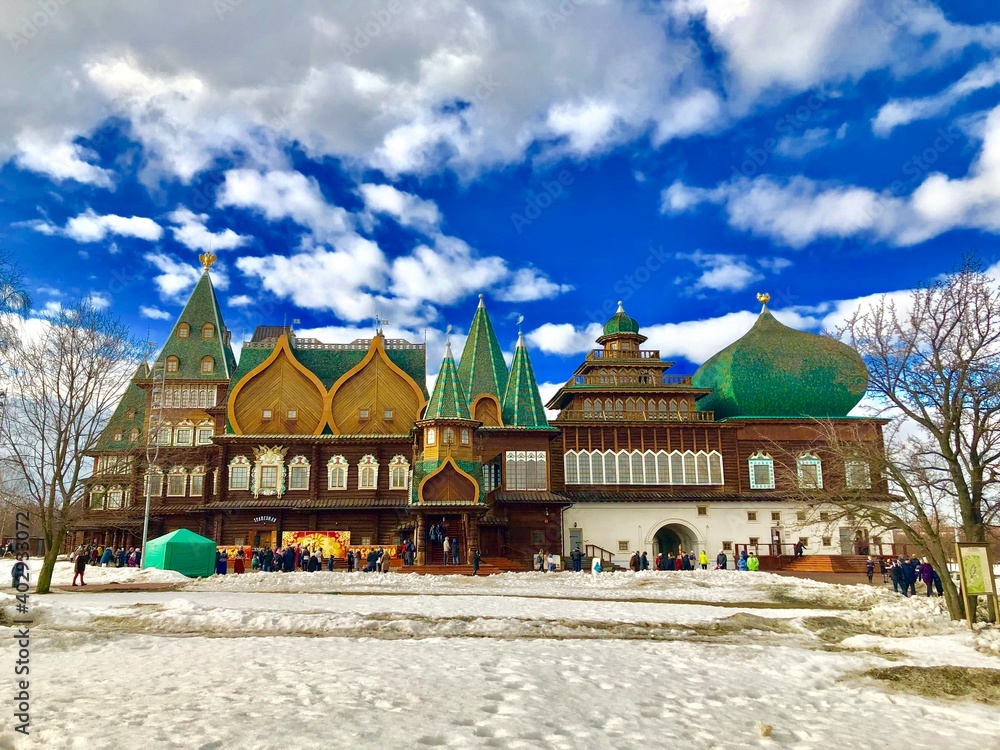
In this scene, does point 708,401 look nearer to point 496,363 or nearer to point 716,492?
point 716,492

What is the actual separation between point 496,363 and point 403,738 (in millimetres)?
37436

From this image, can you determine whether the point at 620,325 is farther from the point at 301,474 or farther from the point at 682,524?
the point at 301,474

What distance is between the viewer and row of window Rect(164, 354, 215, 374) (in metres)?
43.8

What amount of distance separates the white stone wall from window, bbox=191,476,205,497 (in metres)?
19.3

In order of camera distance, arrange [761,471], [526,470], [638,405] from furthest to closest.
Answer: [638,405]
[761,471]
[526,470]

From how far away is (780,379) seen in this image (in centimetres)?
4328

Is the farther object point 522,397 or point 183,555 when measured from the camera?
point 522,397

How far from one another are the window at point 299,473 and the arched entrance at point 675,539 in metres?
18.6

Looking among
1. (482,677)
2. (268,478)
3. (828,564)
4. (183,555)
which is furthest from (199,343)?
(482,677)

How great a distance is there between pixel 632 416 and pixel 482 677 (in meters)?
35.3

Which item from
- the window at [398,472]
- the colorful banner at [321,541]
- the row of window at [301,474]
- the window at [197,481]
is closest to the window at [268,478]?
the row of window at [301,474]

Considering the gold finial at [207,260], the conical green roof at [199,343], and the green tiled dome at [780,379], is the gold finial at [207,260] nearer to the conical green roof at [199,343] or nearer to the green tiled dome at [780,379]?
the conical green roof at [199,343]

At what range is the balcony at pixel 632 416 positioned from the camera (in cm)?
4244

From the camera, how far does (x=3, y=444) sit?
19.0m
